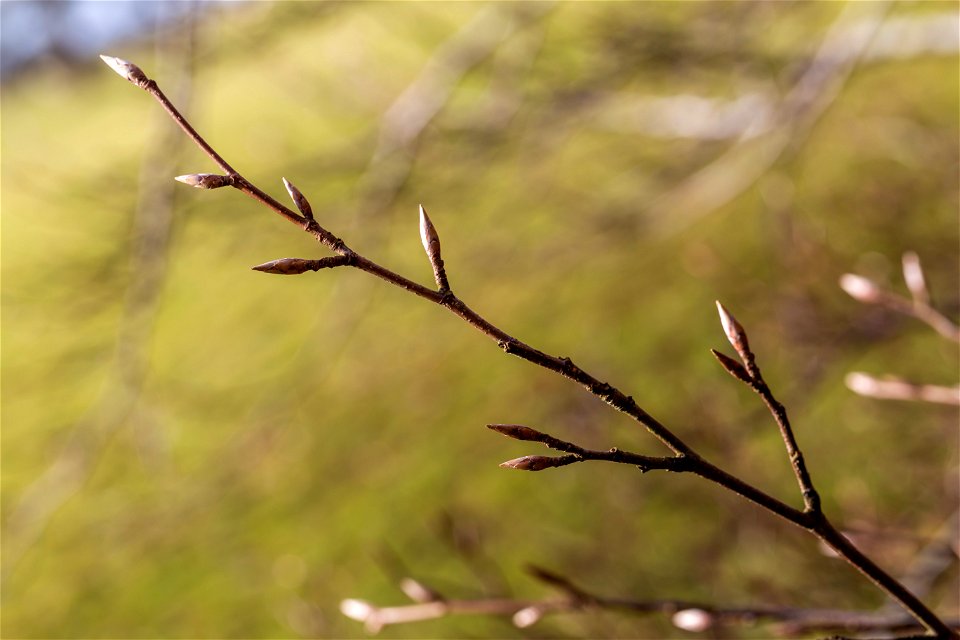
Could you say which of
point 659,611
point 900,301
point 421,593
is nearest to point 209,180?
point 421,593

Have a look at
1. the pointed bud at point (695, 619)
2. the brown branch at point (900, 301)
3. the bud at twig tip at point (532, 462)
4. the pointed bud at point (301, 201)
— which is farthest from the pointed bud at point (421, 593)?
the brown branch at point (900, 301)

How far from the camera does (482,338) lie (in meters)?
6.71

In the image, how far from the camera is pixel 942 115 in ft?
23.8

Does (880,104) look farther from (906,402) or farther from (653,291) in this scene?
(906,402)

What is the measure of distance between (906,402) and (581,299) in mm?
2632

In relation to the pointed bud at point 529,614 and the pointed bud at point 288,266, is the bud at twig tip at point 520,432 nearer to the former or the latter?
the pointed bud at point 288,266

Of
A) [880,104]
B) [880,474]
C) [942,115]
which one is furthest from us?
[880,104]

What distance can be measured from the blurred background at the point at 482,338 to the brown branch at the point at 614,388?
952mm

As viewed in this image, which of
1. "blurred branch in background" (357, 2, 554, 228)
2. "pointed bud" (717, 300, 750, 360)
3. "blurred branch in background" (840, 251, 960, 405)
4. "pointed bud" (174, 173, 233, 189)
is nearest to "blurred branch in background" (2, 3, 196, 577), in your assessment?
"blurred branch in background" (357, 2, 554, 228)

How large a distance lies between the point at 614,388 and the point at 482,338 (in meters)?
5.97

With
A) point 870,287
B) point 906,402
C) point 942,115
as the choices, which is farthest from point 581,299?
point 870,287

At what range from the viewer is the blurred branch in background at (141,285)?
2.66 metres

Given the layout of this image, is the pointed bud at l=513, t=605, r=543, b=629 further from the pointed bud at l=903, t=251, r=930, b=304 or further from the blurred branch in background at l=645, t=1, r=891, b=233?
the blurred branch in background at l=645, t=1, r=891, b=233

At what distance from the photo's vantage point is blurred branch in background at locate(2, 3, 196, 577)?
2658 millimetres
